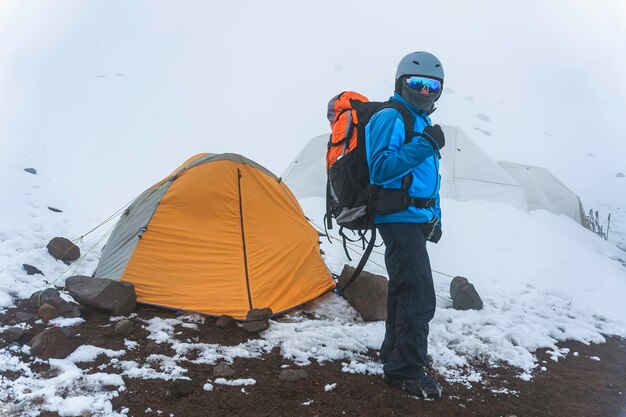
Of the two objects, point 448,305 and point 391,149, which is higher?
point 391,149

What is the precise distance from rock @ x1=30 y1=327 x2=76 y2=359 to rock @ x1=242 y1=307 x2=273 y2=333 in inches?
63.1

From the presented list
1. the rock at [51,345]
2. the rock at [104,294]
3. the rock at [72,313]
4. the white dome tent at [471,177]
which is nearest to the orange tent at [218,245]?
the rock at [104,294]

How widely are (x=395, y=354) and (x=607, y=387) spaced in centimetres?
223

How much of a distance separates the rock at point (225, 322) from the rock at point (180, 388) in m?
1.31

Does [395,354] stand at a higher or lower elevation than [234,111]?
lower

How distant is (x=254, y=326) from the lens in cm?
512

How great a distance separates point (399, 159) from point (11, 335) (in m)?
3.57

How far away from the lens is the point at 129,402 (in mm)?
3578

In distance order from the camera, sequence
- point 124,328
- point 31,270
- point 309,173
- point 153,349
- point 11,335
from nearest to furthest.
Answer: point 11,335, point 153,349, point 124,328, point 31,270, point 309,173

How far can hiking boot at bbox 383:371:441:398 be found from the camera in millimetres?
4060

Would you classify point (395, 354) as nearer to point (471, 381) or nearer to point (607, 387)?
point (471, 381)

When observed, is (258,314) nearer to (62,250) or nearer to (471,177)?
(62,250)

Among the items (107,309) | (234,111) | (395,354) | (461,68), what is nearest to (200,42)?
(234,111)

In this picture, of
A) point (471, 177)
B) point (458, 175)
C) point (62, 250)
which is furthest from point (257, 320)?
point (471, 177)
